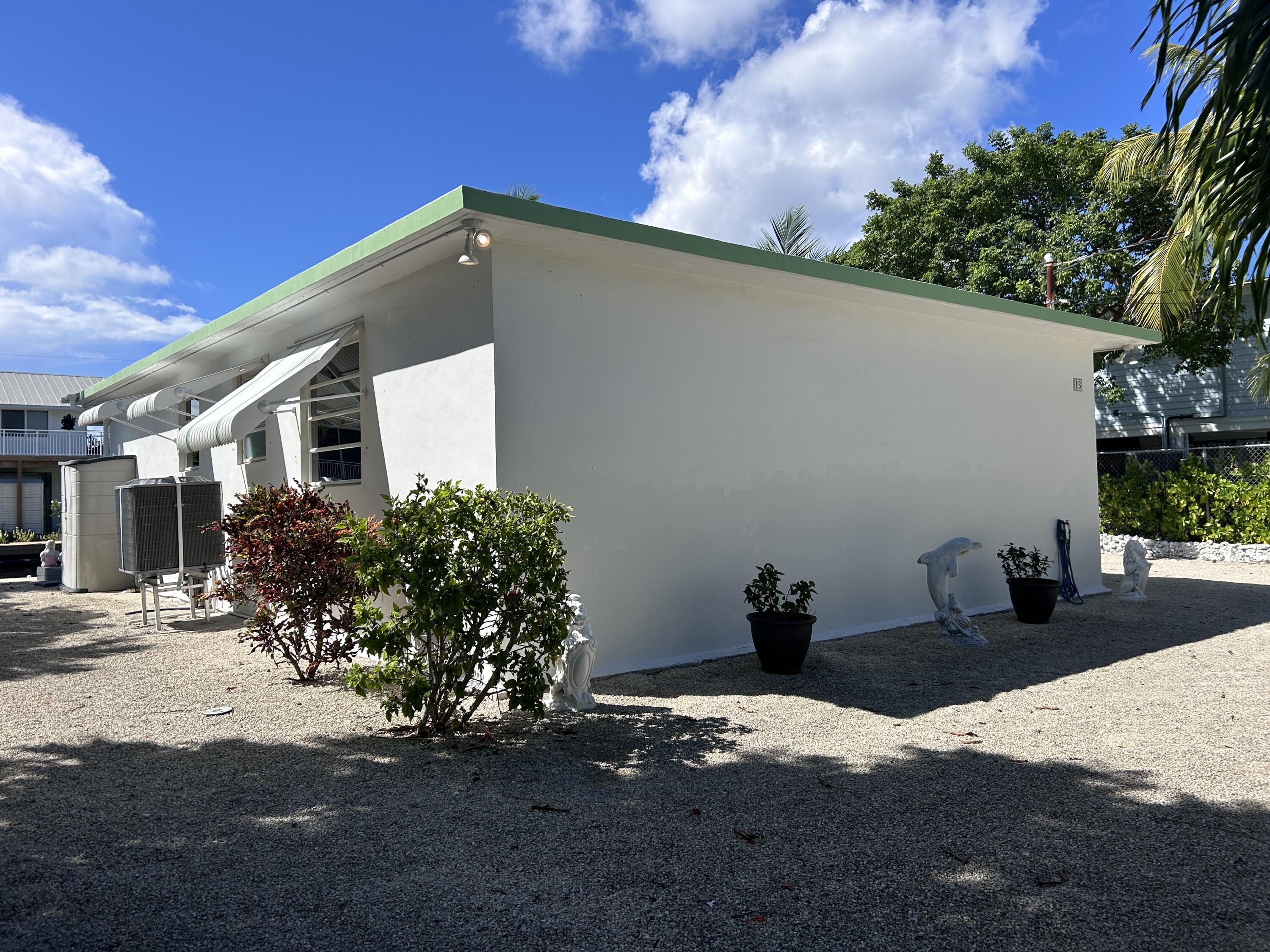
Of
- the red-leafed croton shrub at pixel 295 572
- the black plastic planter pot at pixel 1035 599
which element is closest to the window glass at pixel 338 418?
the red-leafed croton shrub at pixel 295 572

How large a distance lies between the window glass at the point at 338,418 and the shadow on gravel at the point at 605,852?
381cm

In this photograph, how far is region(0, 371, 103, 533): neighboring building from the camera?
1196 inches

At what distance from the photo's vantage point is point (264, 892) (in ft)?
9.90

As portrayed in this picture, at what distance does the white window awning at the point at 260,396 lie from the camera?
745cm

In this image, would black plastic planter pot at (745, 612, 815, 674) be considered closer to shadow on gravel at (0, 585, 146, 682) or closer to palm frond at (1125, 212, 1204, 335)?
shadow on gravel at (0, 585, 146, 682)

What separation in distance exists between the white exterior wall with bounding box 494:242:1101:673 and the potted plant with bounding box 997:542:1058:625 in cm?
43

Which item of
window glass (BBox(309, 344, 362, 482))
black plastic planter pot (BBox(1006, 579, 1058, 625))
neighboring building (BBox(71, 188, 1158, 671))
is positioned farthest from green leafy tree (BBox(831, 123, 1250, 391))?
window glass (BBox(309, 344, 362, 482))

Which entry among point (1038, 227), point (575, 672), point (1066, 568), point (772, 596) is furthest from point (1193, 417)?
point (575, 672)

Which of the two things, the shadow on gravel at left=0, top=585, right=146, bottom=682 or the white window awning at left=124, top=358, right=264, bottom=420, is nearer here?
the shadow on gravel at left=0, top=585, right=146, bottom=682

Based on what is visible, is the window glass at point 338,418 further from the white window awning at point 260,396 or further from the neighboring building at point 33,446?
the neighboring building at point 33,446

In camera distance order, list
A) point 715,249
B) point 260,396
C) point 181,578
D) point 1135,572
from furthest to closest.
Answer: point 1135,572, point 181,578, point 260,396, point 715,249

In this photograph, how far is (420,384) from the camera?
6.98 metres

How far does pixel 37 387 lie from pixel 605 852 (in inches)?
1619

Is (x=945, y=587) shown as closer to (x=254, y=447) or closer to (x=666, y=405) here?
(x=666, y=405)
